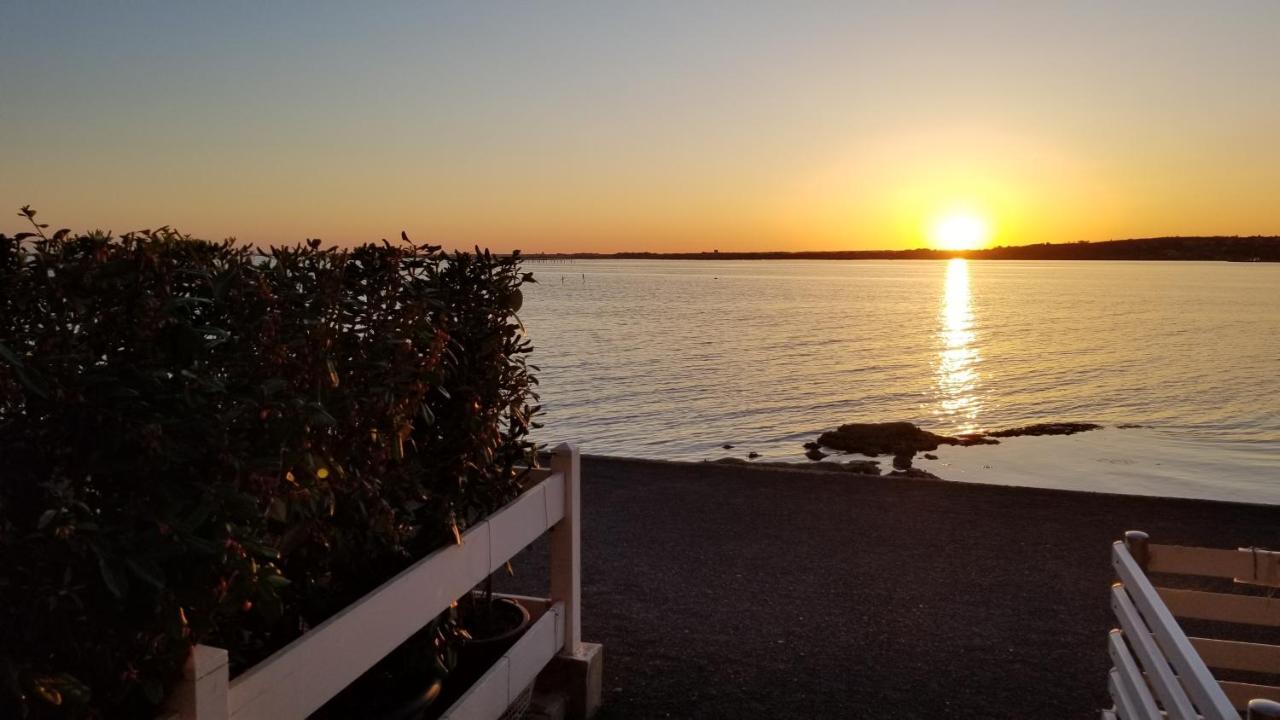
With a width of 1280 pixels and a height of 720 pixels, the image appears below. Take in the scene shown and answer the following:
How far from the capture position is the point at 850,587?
6.68 meters

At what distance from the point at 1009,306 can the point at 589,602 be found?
287 feet

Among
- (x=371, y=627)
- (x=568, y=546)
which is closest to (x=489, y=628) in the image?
(x=568, y=546)

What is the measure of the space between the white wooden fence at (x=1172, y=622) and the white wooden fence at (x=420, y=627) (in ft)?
7.44

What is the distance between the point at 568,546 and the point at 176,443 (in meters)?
2.72

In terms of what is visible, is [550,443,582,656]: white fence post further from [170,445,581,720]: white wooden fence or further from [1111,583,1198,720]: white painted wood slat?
[1111,583,1198,720]: white painted wood slat

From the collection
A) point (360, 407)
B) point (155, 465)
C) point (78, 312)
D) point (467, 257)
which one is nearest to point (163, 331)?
point (78, 312)

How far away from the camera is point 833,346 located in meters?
45.8

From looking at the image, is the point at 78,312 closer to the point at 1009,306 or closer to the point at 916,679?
the point at 916,679

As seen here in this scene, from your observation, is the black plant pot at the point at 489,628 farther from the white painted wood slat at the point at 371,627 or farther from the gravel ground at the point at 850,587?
the gravel ground at the point at 850,587

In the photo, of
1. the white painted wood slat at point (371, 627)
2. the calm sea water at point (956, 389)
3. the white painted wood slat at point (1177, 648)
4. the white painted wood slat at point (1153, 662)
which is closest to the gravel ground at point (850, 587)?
the white painted wood slat at point (371, 627)

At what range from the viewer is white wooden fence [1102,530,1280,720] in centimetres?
254

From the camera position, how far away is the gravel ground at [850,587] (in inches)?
199

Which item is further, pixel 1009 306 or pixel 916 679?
pixel 1009 306

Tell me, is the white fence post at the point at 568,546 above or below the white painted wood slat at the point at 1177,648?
below
